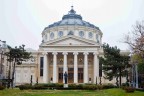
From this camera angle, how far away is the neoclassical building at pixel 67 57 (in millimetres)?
80312

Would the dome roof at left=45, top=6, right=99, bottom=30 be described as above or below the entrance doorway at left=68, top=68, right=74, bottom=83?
above

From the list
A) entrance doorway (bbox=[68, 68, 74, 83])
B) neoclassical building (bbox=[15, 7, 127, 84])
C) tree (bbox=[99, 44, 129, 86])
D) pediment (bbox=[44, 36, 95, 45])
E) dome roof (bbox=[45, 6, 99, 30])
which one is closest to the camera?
tree (bbox=[99, 44, 129, 86])

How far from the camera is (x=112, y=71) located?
179 ft

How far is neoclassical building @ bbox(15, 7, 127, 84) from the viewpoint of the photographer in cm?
8031

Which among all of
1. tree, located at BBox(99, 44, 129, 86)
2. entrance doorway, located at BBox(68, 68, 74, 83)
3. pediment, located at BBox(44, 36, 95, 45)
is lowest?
entrance doorway, located at BBox(68, 68, 74, 83)

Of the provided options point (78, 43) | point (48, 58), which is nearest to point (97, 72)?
point (78, 43)

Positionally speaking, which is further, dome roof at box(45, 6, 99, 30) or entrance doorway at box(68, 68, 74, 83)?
dome roof at box(45, 6, 99, 30)

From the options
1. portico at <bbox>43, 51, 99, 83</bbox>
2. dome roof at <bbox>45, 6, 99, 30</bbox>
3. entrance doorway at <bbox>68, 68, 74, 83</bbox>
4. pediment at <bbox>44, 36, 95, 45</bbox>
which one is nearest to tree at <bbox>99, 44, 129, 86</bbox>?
portico at <bbox>43, 51, 99, 83</bbox>

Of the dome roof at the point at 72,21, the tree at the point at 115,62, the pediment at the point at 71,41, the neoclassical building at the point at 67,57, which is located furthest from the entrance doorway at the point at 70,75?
the tree at the point at 115,62

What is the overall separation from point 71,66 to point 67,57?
111 inches

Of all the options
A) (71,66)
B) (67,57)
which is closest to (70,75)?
(71,66)

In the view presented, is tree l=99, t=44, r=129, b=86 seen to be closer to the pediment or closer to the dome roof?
the pediment

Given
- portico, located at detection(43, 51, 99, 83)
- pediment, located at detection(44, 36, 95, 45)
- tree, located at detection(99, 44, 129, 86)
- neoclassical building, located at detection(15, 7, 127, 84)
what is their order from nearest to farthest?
tree, located at detection(99, 44, 129, 86)
portico, located at detection(43, 51, 99, 83)
neoclassical building, located at detection(15, 7, 127, 84)
pediment, located at detection(44, 36, 95, 45)

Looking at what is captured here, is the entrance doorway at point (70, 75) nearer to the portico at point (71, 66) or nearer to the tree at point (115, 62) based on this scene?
the portico at point (71, 66)
